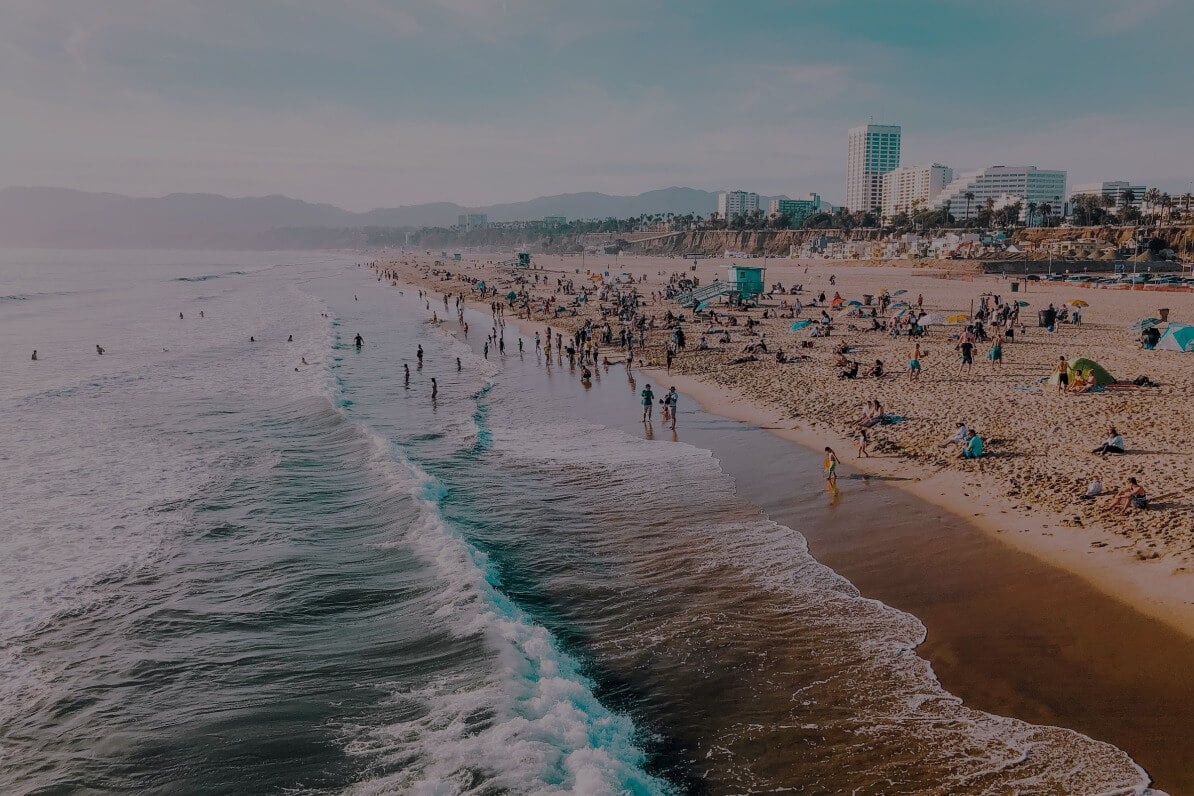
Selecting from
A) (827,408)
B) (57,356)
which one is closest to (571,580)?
(827,408)

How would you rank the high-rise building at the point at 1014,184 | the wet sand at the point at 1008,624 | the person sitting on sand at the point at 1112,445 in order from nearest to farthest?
the wet sand at the point at 1008,624
the person sitting on sand at the point at 1112,445
the high-rise building at the point at 1014,184

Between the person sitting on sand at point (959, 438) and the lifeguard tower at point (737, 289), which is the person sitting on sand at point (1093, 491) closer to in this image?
the person sitting on sand at point (959, 438)

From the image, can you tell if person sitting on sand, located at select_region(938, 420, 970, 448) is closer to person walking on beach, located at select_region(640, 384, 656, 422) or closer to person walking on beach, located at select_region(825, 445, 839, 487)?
person walking on beach, located at select_region(825, 445, 839, 487)

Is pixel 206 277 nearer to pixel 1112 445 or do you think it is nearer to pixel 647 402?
pixel 647 402

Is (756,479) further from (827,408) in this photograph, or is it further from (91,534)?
(91,534)

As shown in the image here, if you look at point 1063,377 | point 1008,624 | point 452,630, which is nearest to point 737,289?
point 1063,377

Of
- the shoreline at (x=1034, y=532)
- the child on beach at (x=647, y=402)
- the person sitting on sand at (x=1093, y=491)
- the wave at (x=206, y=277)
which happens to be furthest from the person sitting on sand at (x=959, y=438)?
the wave at (x=206, y=277)

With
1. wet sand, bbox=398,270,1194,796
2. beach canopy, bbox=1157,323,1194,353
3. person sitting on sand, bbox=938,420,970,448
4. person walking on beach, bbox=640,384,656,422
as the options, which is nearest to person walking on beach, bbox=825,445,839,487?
wet sand, bbox=398,270,1194,796
